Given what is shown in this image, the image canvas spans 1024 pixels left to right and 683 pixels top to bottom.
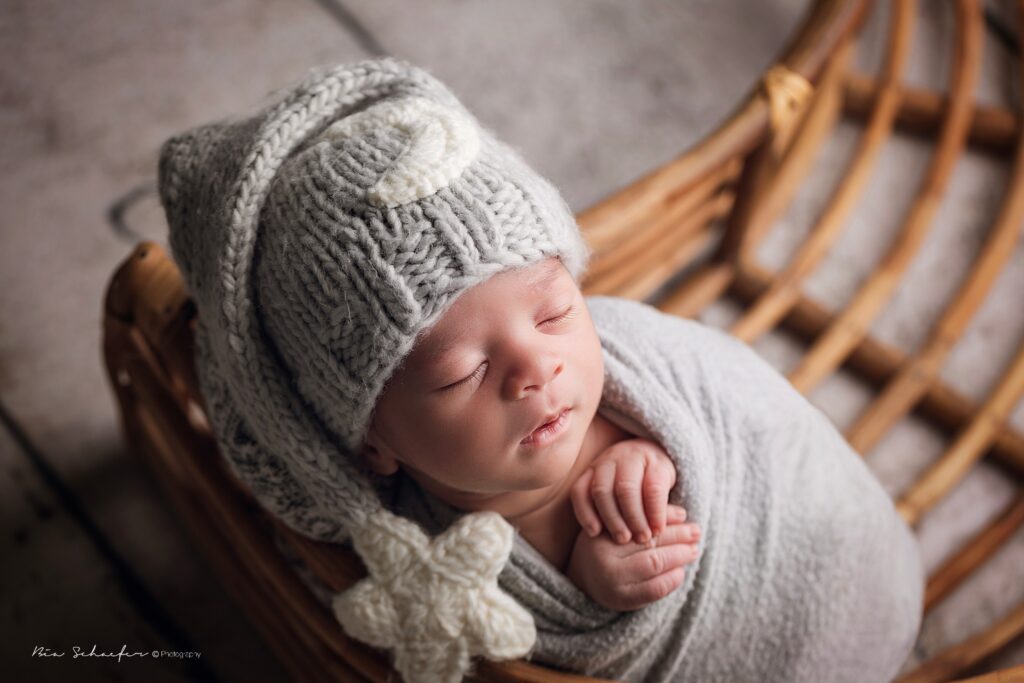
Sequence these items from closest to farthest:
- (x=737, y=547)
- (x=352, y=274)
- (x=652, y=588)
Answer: (x=352, y=274), (x=652, y=588), (x=737, y=547)

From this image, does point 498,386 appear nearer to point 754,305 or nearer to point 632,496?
point 632,496

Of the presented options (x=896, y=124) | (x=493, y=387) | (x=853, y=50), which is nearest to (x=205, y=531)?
(x=493, y=387)

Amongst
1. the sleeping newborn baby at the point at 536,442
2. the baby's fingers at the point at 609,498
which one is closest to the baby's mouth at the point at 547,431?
the sleeping newborn baby at the point at 536,442

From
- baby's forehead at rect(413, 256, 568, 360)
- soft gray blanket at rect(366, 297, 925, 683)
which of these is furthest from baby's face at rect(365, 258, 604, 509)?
soft gray blanket at rect(366, 297, 925, 683)

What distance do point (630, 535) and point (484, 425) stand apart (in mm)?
179

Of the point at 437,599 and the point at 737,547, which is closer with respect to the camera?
the point at 437,599

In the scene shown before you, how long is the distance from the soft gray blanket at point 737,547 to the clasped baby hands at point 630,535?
26 millimetres

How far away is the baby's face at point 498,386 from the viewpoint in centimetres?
69

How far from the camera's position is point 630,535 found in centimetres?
80

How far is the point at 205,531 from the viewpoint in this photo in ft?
3.81

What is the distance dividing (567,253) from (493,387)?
0.41 feet

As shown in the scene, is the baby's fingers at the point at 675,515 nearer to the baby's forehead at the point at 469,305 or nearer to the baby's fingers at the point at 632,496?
the baby's fingers at the point at 632,496

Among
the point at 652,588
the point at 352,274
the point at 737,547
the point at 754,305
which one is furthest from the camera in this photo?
the point at 754,305

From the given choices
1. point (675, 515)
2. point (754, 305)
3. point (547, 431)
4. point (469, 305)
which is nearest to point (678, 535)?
Answer: point (675, 515)
